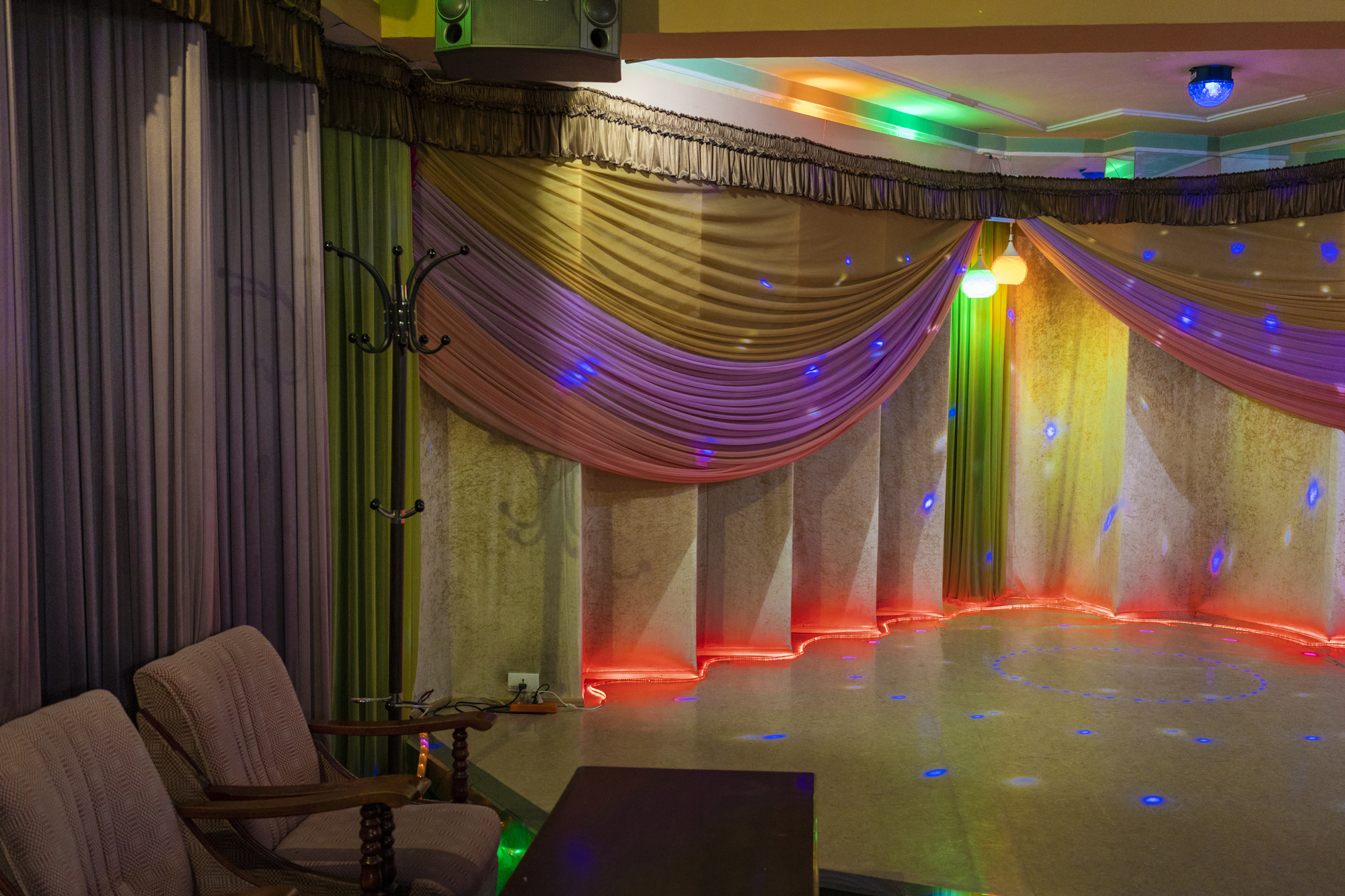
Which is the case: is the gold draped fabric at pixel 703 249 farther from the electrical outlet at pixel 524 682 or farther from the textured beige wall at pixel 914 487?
the electrical outlet at pixel 524 682

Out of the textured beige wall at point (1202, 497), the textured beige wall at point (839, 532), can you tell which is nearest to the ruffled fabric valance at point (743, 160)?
the textured beige wall at point (1202, 497)

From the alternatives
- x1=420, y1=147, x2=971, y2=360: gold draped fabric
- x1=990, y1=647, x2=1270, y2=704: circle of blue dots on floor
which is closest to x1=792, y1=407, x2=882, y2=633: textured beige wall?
x1=420, y1=147, x2=971, y2=360: gold draped fabric

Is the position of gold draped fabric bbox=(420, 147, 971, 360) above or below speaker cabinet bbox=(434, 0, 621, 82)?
below

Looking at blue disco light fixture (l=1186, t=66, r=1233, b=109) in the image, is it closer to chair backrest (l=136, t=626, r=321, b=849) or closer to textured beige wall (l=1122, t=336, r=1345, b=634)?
textured beige wall (l=1122, t=336, r=1345, b=634)

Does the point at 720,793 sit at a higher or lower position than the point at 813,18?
lower

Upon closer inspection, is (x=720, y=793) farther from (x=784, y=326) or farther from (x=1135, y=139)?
(x=1135, y=139)

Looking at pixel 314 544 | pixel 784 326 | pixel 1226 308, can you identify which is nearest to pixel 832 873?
pixel 314 544

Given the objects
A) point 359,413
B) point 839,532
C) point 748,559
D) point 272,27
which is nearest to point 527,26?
point 272,27

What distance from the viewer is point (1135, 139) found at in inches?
259

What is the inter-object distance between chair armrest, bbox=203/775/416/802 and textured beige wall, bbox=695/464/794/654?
10.8 ft

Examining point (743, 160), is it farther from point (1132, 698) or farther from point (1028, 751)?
point (1132, 698)

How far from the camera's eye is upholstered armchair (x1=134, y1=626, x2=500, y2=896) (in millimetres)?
2488

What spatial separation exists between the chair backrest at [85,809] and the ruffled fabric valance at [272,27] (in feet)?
5.55

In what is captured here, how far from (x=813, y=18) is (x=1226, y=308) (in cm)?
388
